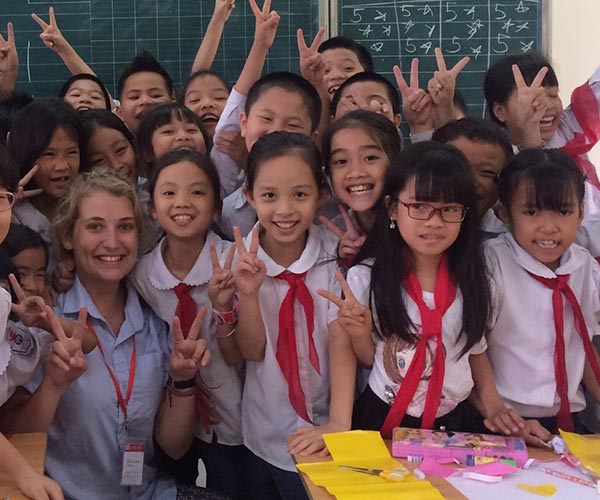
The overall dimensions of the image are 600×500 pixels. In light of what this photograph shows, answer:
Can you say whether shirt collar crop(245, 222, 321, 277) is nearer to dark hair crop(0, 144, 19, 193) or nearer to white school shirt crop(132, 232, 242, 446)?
white school shirt crop(132, 232, 242, 446)

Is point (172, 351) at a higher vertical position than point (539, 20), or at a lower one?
lower

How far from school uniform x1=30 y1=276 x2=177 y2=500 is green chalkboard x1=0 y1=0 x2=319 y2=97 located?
229 centimetres

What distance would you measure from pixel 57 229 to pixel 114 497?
789 mm

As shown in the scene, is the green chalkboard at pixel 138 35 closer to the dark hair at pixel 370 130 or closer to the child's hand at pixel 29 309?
the dark hair at pixel 370 130

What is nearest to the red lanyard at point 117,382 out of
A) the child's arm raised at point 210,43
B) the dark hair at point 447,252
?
the dark hair at point 447,252

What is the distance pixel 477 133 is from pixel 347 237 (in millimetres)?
553

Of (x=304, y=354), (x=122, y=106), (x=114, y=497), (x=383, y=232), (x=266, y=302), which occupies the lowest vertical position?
(x=114, y=497)

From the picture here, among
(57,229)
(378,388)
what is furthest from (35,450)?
(378,388)

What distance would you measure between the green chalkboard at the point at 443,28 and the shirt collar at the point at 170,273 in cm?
232

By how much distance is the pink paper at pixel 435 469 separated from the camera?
5.48ft

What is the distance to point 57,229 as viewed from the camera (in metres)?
2.29

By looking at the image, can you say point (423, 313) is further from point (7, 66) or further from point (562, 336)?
point (7, 66)

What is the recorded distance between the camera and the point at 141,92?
3408mm

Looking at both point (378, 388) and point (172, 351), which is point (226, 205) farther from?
point (378, 388)
